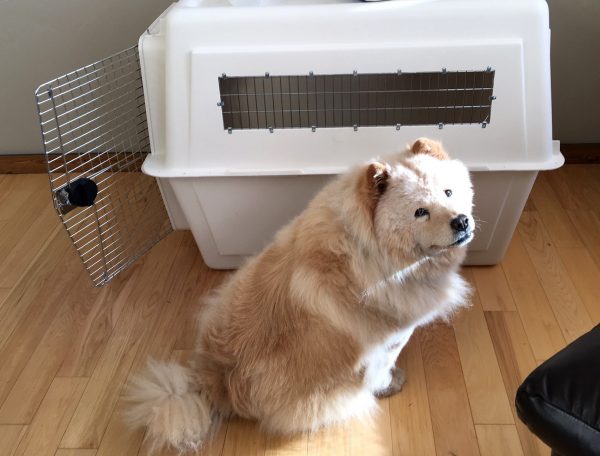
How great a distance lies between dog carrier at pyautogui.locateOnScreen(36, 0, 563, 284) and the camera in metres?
1.40

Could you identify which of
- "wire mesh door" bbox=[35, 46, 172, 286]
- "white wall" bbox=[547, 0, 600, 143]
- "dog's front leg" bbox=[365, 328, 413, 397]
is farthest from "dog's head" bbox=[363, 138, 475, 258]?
"white wall" bbox=[547, 0, 600, 143]

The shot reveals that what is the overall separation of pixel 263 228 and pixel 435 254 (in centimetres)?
68

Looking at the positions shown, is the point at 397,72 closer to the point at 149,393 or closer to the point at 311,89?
the point at 311,89

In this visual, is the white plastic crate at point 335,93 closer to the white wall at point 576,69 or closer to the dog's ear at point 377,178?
the dog's ear at point 377,178

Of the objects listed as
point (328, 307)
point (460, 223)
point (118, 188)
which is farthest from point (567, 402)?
point (118, 188)

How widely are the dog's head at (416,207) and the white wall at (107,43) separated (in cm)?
128

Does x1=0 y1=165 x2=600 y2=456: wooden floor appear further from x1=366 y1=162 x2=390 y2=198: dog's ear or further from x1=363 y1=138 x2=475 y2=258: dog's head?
x1=366 y1=162 x2=390 y2=198: dog's ear

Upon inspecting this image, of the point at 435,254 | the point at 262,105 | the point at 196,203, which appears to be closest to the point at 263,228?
the point at 196,203

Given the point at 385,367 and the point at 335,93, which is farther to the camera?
the point at 335,93

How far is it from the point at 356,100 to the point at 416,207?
53cm

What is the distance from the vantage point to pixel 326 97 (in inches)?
59.5

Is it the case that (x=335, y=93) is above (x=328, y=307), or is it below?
above

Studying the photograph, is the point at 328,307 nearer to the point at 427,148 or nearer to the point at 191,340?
the point at 427,148

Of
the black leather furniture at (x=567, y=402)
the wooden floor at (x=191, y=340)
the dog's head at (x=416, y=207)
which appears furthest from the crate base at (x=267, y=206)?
the black leather furniture at (x=567, y=402)
